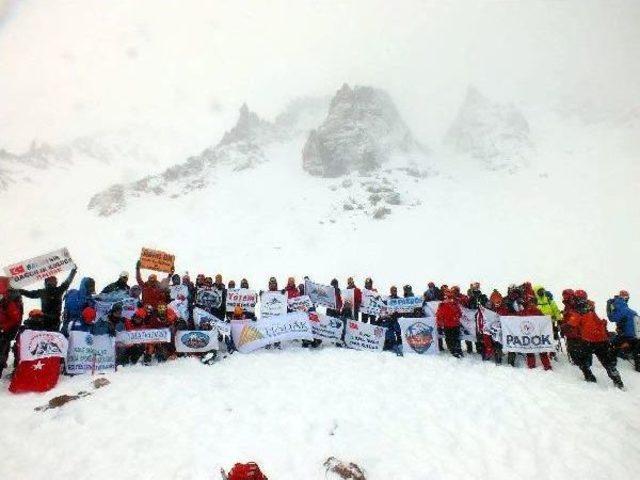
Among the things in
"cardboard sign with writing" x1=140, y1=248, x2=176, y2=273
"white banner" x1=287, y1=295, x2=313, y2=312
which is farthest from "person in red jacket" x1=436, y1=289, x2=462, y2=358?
"cardboard sign with writing" x1=140, y1=248, x2=176, y2=273

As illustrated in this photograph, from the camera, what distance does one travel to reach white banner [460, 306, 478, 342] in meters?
13.3

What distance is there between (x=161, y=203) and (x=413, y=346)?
5766 cm

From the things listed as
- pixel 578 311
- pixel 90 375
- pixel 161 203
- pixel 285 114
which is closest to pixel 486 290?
pixel 578 311

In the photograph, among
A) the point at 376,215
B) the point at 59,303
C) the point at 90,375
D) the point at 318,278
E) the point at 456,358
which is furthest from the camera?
the point at 376,215

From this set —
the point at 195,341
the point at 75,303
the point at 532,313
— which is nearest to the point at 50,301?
the point at 75,303

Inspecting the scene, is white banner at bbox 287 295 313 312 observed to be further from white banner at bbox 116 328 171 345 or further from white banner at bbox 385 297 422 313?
white banner at bbox 116 328 171 345

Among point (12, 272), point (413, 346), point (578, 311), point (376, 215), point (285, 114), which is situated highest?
point (285, 114)

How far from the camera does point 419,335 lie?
13.3 metres

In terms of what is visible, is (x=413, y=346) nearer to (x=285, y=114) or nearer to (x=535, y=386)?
(x=535, y=386)

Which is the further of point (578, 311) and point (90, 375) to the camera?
point (578, 311)

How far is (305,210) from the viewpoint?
5919 cm

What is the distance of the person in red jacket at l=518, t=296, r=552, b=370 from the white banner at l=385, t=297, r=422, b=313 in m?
3.20

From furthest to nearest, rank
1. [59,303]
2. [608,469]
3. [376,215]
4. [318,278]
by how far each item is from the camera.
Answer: [376,215] < [318,278] < [59,303] < [608,469]

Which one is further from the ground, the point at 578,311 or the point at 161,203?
the point at 161,203
